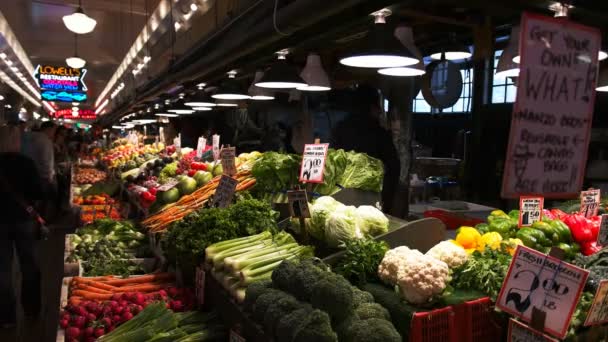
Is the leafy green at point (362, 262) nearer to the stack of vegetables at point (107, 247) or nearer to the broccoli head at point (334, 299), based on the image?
the broccoli head at point (334, 299)

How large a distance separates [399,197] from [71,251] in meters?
4.17

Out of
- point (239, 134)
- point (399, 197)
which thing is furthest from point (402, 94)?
point (239, 134)

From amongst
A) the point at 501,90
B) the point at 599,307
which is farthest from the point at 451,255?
the point at 501,90

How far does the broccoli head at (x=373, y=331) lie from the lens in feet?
5.96

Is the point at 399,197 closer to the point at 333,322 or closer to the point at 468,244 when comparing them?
the point at 468,244

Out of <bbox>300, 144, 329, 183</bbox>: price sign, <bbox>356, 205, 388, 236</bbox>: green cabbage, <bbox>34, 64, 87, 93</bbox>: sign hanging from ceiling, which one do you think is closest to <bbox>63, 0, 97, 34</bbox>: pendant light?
<bbox>300, 144, 329, 183</bbox>: price sign

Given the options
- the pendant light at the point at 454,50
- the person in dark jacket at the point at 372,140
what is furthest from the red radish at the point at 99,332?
the person in dark jacket at the point at 372,140

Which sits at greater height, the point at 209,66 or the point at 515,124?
the point at 209,66

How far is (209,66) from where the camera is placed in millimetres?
5086

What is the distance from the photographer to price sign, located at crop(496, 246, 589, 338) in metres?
1.57

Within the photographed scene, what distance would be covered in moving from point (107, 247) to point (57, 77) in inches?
722

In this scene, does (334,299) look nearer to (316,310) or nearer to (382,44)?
(316,310)

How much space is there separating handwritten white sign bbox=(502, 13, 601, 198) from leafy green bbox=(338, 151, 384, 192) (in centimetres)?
246

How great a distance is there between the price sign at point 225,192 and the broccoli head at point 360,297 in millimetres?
1787
